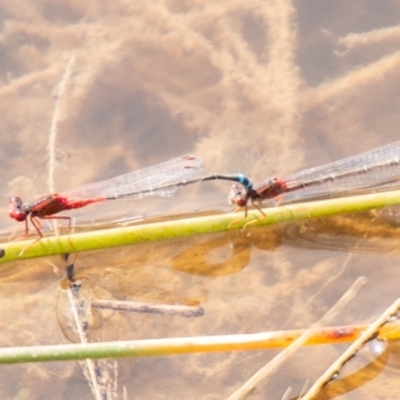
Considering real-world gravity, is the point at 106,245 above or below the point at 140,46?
below

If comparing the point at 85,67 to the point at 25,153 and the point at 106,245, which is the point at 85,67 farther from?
the point at 106,245

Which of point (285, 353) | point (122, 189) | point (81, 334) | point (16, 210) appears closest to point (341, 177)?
point (122, 189)

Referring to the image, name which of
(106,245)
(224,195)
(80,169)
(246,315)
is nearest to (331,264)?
(246,315)

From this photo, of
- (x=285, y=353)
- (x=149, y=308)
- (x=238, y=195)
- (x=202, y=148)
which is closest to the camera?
(x=285, y=353)

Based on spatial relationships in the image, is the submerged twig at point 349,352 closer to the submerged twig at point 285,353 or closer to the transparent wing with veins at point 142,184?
the submerged twig at point 285,353

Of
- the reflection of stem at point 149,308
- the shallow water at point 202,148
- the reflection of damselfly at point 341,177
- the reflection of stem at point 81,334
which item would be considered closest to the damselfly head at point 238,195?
the reflection of damselfly at point 341,177

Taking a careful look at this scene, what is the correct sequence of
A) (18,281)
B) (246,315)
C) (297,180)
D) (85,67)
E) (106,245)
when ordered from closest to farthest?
(106,245) → (246,315) → (18,281) → (297,180) → (85,67)

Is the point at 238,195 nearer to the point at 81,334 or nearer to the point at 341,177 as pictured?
the point at 341,177

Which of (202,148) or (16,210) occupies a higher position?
(202,148)
